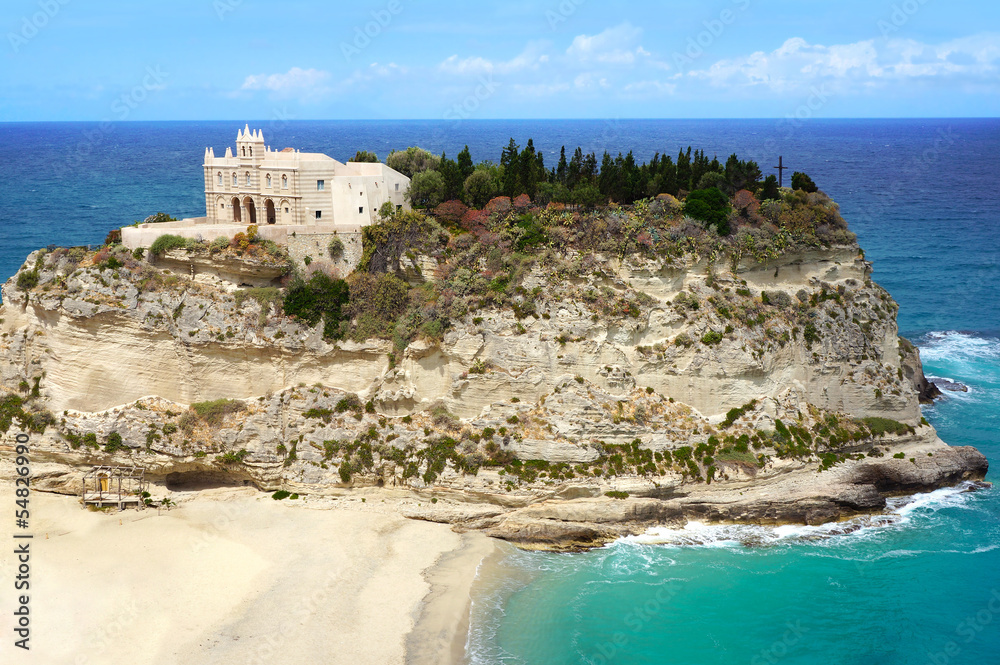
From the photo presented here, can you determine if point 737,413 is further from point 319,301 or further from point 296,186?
point 296,186

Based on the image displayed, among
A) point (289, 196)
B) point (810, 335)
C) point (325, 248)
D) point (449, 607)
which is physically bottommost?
point (449, 607)

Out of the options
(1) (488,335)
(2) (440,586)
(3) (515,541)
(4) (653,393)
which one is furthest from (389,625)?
(4) (653,393)

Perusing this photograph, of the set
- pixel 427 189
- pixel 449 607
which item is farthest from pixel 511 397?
pixel 427 189

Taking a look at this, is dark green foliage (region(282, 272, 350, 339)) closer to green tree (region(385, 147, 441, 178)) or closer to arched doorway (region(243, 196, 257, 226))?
arched doorway (region(243, 196, 257, 226))

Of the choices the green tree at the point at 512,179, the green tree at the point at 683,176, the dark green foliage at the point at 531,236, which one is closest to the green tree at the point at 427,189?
the green tree at the point at 512,179

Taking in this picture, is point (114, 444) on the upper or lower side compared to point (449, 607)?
upper
